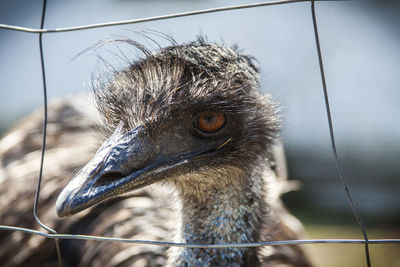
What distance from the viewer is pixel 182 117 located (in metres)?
1.68

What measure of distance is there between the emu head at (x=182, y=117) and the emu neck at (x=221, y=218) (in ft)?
0.12

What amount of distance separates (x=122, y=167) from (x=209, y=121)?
14.9 inches

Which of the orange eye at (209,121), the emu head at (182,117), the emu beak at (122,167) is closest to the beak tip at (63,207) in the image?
the emu beak at (122,167)

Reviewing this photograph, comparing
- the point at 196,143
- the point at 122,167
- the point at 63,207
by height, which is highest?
the point at 196,143

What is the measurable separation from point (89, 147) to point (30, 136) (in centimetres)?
47

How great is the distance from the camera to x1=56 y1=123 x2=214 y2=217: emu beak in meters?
1.38

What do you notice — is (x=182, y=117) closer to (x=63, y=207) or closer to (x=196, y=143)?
(x=196, y=143)

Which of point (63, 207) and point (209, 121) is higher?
point (209, 121)

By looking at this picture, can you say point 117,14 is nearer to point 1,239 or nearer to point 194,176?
point 1,239

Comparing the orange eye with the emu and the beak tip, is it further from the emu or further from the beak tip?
the beak tip

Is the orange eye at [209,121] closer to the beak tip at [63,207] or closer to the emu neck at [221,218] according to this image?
the emu neck at [221,218]

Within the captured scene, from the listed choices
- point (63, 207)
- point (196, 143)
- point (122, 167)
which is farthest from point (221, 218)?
point (63, 207)

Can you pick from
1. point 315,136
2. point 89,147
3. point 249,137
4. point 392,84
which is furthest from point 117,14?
point 249,137

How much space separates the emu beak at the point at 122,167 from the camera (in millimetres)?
1379
